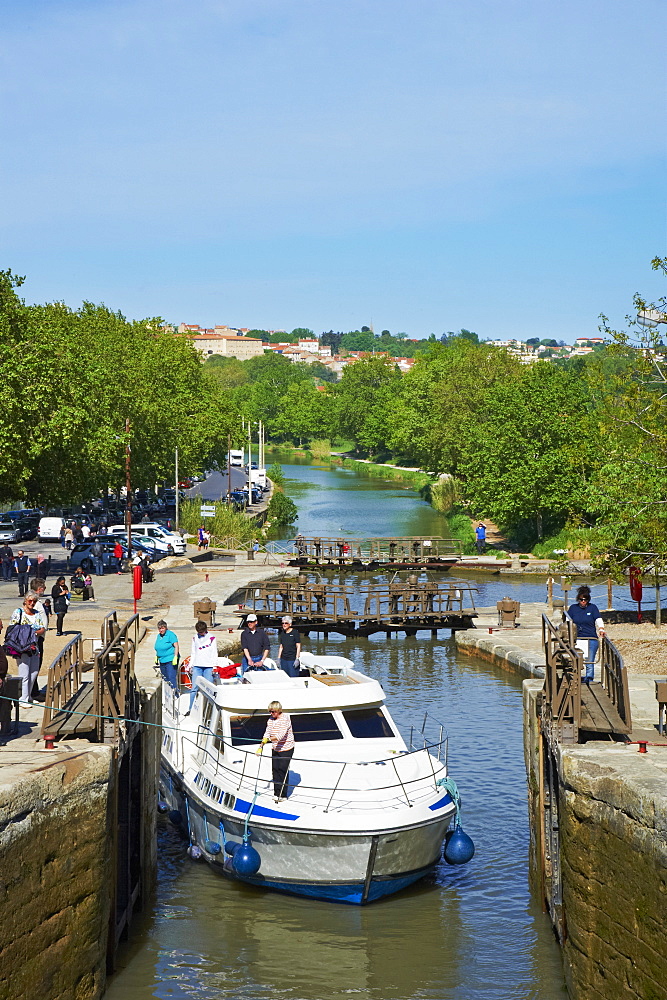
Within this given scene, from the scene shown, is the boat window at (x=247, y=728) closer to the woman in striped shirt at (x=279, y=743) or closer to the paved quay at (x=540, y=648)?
the woman in striped shirt at (x=279, y=743)

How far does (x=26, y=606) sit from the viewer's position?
1902 cm

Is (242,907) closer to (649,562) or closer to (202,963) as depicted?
(202,963)

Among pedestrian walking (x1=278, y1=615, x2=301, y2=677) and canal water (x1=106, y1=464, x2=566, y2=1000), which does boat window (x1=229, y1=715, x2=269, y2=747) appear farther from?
pedestrian walking (x1=278, y1=615, x2=301, y2=677)

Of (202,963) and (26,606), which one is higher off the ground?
(26,606)

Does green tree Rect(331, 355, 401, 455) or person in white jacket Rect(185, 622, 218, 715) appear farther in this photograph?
green tree Rect(331, 355, 401, 455)

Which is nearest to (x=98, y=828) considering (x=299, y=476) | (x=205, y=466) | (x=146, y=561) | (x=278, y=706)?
(x=278, y=706)

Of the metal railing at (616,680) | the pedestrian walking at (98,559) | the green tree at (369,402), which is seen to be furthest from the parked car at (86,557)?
the green tree at (369,402)

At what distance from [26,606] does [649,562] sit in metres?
18.3

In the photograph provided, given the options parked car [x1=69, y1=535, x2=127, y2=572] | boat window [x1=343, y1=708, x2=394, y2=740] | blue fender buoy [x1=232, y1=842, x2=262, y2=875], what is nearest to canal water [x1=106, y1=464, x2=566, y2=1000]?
blue fender buoy [x1=232, y1=842, x2=262, y2=875]

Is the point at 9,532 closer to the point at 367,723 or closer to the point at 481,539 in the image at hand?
the point at 481,539

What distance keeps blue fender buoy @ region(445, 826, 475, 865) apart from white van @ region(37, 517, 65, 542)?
152 feet

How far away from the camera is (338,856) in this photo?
1559 centimetres

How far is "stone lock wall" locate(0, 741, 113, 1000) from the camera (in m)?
11.5

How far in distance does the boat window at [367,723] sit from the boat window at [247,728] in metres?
1.25
